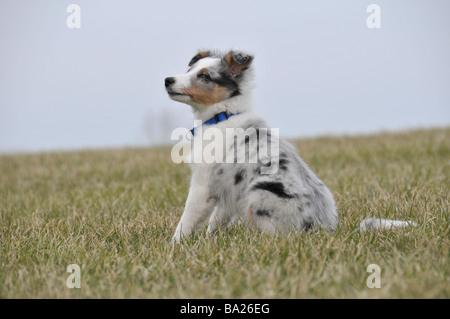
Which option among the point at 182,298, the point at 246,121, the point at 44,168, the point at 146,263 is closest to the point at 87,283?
the point at 146,263

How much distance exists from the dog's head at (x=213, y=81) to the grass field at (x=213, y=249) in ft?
4.39

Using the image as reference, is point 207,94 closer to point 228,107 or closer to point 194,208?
point 228,107

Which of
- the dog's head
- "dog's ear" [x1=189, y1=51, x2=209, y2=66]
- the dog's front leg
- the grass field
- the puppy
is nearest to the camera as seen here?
the grass field

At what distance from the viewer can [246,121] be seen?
14.4 ft

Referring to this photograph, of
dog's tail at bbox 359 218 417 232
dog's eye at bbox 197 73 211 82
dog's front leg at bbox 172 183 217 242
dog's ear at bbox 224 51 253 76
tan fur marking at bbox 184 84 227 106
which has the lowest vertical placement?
dog's tail at bbox 359 218 417 232

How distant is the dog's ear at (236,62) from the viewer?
4480 mm

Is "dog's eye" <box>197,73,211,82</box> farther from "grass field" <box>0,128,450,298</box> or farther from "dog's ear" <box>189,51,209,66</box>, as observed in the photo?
"grass field" <box>0,128,450,298</box>

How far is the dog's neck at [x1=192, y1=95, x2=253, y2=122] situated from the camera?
14.8 ft

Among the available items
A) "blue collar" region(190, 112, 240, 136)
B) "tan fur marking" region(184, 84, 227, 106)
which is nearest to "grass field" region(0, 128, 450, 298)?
"blue collar" region(190, 112, 240, 136)

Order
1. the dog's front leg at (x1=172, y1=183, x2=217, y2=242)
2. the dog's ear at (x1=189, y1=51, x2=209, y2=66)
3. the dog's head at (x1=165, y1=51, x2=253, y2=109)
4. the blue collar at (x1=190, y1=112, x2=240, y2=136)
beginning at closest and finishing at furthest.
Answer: the dog's front leg at (x1=172, y1=183, x2=217, y2=242)
the dog's head at (x1=165, y1=51, x2=253, y2=109)
the blue collar at (x1=190, y1=112, x2=240, y2=136)
the dog's ear at (x1=189, y1=51, x2=209, y2=66)

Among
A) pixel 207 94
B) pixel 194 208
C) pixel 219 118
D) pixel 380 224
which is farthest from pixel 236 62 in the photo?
pixel 380 224

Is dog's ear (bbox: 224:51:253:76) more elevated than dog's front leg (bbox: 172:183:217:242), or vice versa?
dog's ear (bbox: 224:51:253:76)
